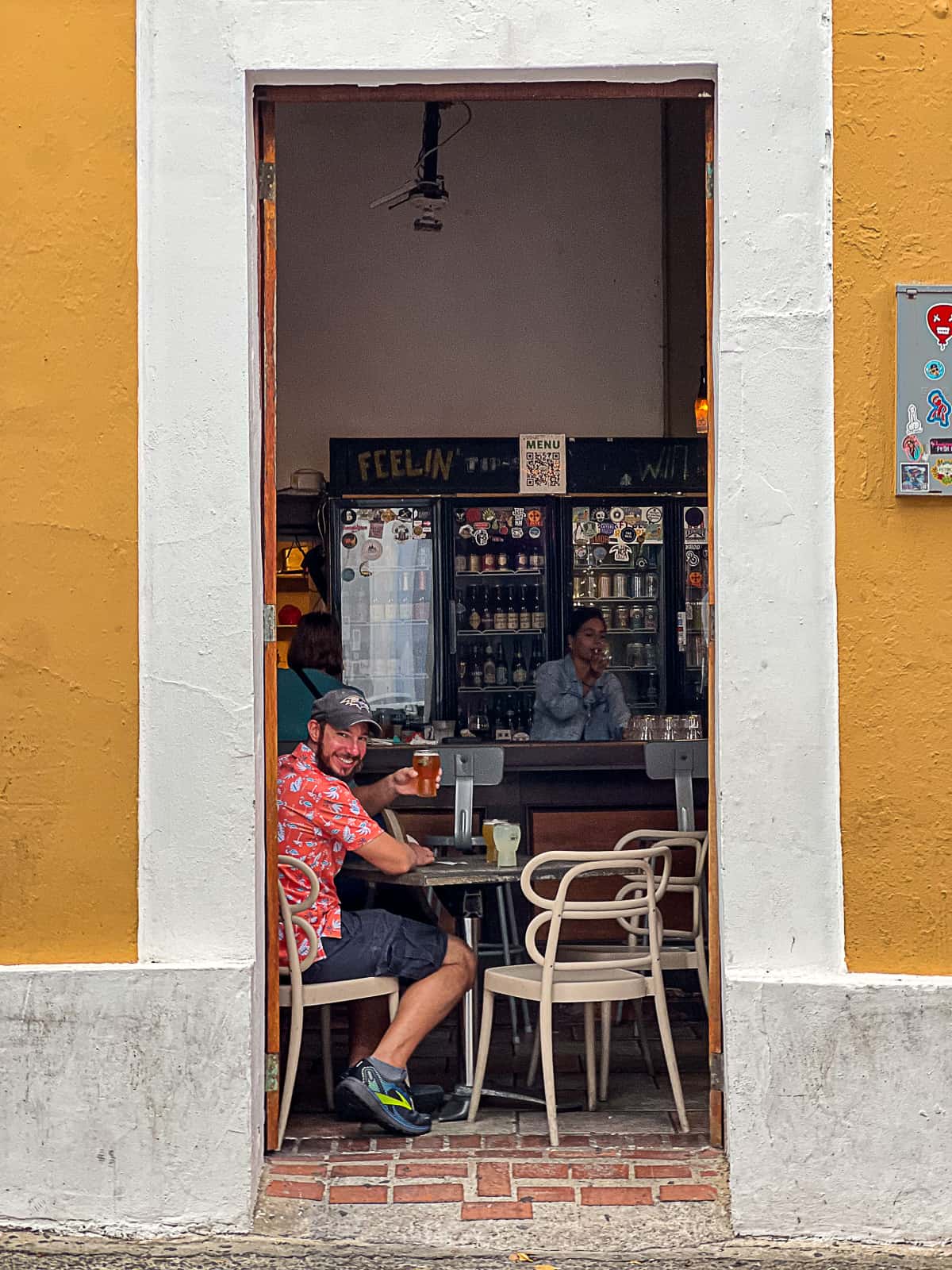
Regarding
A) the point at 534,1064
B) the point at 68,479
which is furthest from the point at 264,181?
the point at 534,1064

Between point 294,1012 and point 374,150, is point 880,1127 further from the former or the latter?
point 374,150

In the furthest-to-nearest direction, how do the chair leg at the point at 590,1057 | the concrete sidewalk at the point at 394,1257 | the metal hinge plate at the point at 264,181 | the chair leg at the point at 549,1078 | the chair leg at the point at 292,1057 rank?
the chair leg at the point at 590,1057 → the chair leg at the point at 292,1057 → the chair leg at the point at 549,1078 → the metal hinge plate at the point at 264,181 → the concrete sidewalk at the point at 394,1257

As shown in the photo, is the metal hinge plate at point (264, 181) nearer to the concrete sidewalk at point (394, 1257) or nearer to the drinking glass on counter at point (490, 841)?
Result: the drinking glass on counter at point (490, 841)

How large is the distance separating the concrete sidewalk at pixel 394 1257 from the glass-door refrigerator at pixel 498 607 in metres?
5.91

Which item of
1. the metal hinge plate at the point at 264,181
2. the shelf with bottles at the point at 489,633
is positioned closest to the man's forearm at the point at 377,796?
the metal hinge plate at the point at 264,181

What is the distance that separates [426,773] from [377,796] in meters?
0.32

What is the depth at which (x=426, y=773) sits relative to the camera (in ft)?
18.2

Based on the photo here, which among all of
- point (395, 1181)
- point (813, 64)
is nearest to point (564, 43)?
point (813, 64)

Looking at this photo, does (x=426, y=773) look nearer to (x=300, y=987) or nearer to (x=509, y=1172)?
(x=300, y=987)

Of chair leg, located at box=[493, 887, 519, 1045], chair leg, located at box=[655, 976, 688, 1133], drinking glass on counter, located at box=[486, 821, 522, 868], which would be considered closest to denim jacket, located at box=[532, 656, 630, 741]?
chair leg, located at box=[493, 887, 519, 1045]

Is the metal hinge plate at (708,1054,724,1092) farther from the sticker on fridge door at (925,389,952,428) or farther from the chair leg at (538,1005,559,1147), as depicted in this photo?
the sticker on fridge door at (925,389,952,428)

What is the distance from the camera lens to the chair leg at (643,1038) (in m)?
5.59

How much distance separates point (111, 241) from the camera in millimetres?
4238

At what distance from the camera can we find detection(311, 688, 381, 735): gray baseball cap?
525 centimetres
